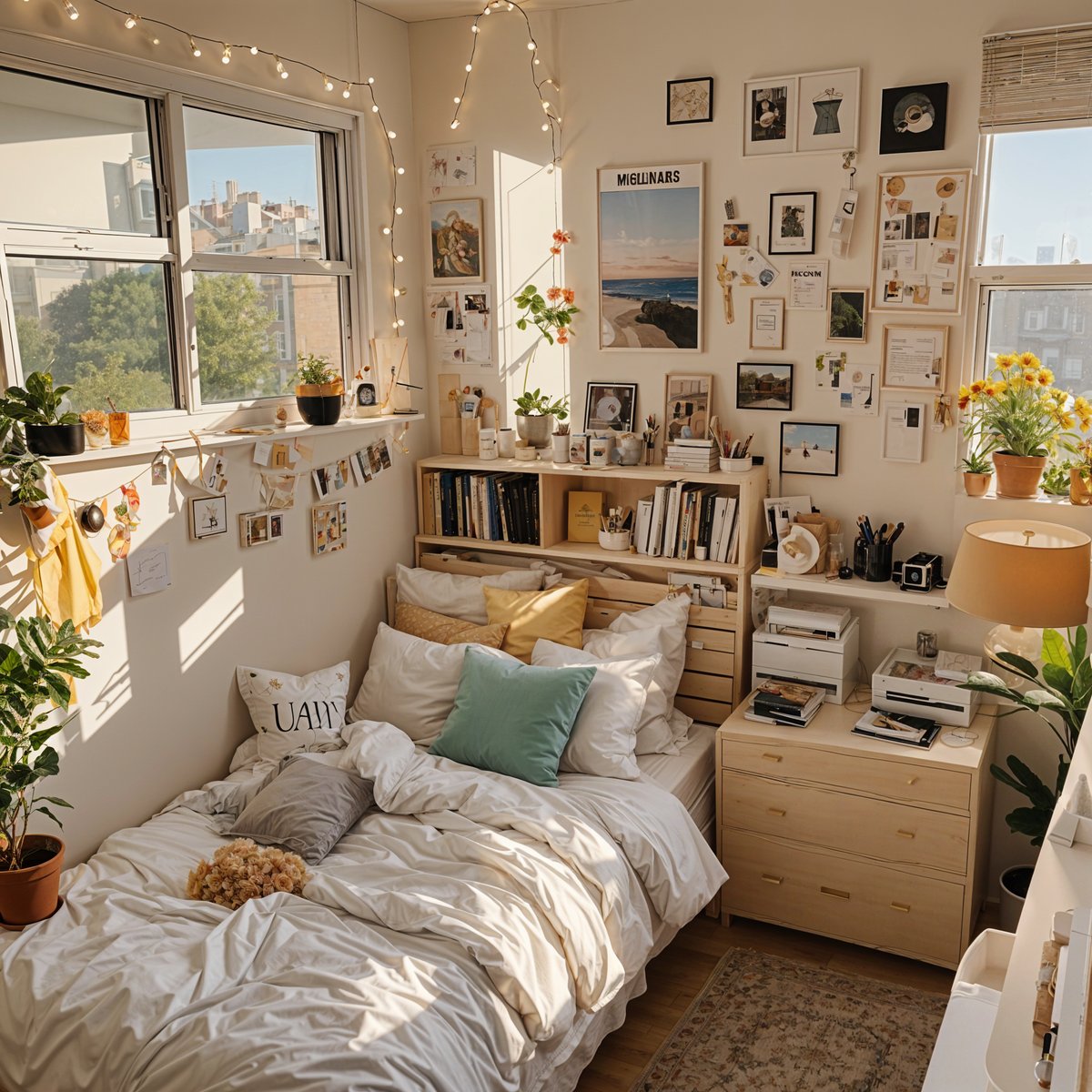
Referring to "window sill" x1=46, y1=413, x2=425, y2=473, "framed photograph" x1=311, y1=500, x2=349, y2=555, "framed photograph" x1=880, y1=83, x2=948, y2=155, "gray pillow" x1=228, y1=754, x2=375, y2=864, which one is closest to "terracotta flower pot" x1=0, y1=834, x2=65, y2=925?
"gray pillow" x1=228, y1=754, x2=375, y2=864

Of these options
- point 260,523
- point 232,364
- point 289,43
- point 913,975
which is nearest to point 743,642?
point 913,975

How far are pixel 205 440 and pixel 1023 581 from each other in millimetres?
2212

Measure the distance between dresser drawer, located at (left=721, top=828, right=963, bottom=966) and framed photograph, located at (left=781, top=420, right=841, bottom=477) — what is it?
1.16 metres

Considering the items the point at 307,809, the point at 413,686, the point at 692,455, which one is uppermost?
the point at 692,455

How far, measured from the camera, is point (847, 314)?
327 centimetres

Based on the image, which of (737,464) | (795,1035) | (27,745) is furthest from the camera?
(737,464)

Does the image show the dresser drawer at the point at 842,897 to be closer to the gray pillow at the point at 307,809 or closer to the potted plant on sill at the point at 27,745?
the gray pillow at the point at 307,809

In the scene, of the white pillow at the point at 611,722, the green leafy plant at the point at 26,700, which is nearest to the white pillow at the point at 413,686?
the white pillow at the point at 611,722

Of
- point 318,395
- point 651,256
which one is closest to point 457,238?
point 651,256

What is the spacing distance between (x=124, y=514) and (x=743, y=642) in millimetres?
1897

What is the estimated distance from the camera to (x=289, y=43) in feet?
10.6

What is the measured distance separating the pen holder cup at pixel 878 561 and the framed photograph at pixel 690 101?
4.69 feet

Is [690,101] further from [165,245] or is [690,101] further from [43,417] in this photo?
[43,417]

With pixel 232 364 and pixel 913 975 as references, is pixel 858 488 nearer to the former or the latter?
pixel 913 975
